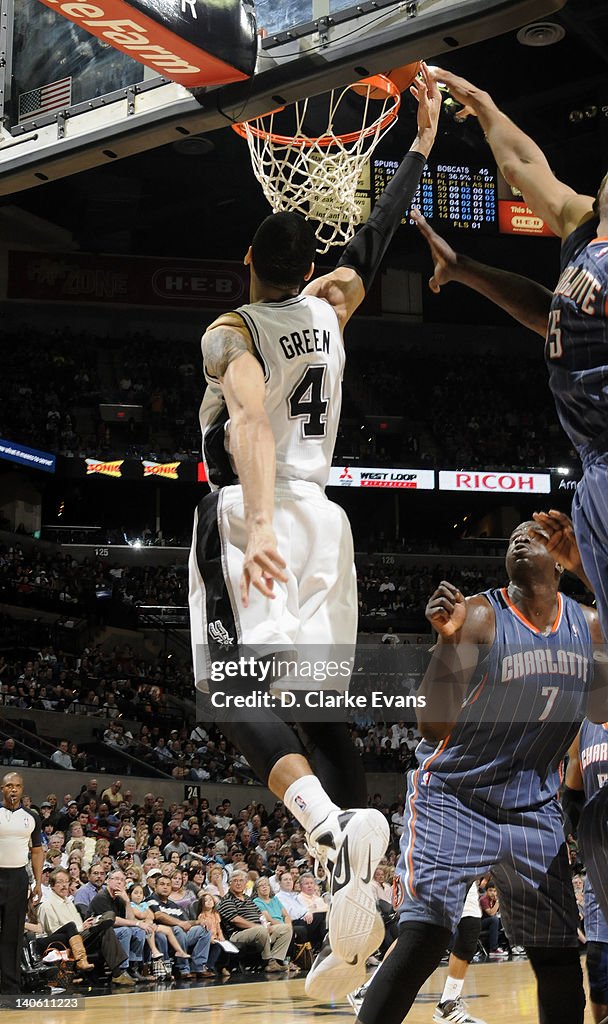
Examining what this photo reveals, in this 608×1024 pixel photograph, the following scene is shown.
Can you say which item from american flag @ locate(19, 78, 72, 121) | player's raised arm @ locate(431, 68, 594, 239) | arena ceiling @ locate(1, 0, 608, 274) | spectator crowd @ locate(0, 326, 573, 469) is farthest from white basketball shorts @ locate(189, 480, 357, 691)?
spectator crowd @ locate(0, 326, 573, 469)

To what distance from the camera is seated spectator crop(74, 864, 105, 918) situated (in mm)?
9273

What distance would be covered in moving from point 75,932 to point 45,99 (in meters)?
6.68

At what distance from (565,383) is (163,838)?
10.1 m

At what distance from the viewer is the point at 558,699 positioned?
13.6 feet

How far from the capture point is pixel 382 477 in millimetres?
20859

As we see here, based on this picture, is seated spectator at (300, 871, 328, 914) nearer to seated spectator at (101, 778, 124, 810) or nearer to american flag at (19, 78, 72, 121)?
seated spectator at (101, 778, 124, 810)

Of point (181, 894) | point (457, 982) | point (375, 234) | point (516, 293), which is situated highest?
point (375, 234)

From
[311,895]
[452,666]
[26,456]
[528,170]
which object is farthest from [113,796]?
[528,170]

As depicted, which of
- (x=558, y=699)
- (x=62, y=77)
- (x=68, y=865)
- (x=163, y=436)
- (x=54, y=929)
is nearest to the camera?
(x=558, y=699)

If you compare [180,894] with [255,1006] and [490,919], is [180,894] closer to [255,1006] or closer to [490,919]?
[255,1006]

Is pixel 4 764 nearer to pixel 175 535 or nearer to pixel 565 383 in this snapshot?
pixel 175 535

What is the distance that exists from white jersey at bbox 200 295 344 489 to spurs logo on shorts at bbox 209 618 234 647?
0.48 meters

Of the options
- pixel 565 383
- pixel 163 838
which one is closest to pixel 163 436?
pixel 163 838

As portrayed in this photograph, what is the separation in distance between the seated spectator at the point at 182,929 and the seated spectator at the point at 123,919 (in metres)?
0.23
